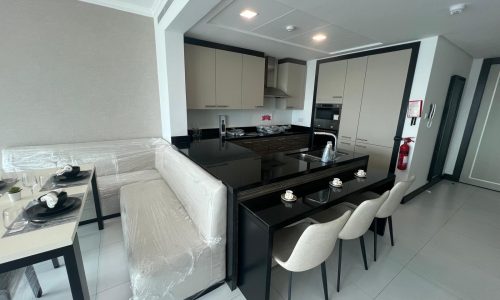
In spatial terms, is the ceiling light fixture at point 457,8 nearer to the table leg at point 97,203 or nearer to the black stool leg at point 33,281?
the table leg at point 97,203

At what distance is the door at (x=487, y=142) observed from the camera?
3.39 meters

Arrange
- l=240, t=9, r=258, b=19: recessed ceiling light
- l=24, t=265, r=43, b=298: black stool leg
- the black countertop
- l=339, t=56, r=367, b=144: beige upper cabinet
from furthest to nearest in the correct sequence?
l=339, t=56, r=367, b=144: beige upper cabinet
l=240, t=9, r=258, b=19: recessed ceiling light
the black countertop
l=24, t=265, r=43, b=298: black stool leg

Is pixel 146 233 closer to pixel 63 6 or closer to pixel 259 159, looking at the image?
pixel 259 159

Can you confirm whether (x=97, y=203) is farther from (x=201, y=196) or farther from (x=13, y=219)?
(x=201, y=196)

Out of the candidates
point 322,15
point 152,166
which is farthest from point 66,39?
point 322,15

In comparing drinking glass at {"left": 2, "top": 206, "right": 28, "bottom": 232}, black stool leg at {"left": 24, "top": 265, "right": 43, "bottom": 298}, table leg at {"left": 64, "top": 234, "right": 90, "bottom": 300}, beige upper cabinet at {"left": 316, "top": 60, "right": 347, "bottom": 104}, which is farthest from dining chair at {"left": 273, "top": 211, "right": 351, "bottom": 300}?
beige upper cabinet at {"left": 316, "top": 60, "right": 347, "bottom": 104}

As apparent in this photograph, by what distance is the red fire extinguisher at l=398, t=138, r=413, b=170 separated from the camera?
2738 millimetres

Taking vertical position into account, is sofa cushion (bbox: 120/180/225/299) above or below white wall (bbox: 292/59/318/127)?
below

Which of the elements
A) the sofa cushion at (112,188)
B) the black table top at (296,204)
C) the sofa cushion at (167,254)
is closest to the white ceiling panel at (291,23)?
the black table top at (296,204)

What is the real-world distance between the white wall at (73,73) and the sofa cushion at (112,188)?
1.97 feet

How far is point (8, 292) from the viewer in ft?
3.38

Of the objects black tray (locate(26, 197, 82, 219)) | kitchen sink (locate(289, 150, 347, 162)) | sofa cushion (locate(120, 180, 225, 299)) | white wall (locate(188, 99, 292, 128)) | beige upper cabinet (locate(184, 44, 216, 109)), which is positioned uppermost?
beige upper cabinet (locate(184, 44, 216, 109))

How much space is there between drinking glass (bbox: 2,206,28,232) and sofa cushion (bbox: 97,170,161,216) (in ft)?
3.43

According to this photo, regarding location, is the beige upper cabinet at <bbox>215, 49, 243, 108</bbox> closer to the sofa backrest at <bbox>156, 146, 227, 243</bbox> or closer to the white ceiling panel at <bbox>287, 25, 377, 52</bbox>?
the white ceiling panel at <bbox>287, 25, 377, 52</bbox>
